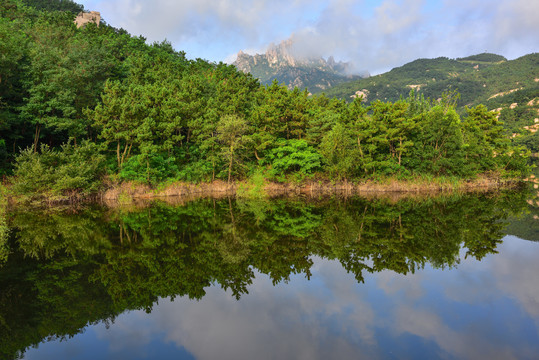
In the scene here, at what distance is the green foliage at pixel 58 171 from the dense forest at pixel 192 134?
0.32 ft

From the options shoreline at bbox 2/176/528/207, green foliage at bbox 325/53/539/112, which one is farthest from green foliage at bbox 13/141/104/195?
green foliage at bbox 325/53/539/112

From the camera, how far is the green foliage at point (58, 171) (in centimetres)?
2430

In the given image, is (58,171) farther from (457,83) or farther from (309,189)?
(457,83)

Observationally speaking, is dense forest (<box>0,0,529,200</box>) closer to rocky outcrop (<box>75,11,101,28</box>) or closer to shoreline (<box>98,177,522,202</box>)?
shoreline (<box>98,177,522,202</box>)

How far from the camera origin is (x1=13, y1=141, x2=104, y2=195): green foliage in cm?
2430

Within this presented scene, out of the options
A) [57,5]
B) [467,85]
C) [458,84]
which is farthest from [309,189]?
[467,85]

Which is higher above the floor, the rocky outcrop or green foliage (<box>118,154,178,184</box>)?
the rocky outcrop

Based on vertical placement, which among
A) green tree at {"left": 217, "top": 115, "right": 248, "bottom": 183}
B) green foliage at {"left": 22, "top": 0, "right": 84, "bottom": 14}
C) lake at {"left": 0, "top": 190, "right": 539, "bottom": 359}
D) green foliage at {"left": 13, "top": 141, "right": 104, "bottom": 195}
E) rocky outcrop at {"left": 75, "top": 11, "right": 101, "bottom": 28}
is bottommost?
lake at {"left": 0, "top": 190, "right": 539, "bottom": 359}

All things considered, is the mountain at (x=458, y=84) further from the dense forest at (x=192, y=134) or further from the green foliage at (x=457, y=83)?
the dense forest at (x=192, y=134)

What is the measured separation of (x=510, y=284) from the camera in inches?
397

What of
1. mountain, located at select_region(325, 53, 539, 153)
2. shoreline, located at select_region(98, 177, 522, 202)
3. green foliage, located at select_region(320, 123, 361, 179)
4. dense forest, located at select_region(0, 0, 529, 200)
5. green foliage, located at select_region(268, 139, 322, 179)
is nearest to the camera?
dense forest, located at select_region(0, 0, 529, 200)

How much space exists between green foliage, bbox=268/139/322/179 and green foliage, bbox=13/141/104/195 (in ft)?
56.3

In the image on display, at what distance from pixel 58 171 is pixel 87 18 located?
74.7 metres

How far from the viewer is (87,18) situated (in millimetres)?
80125
